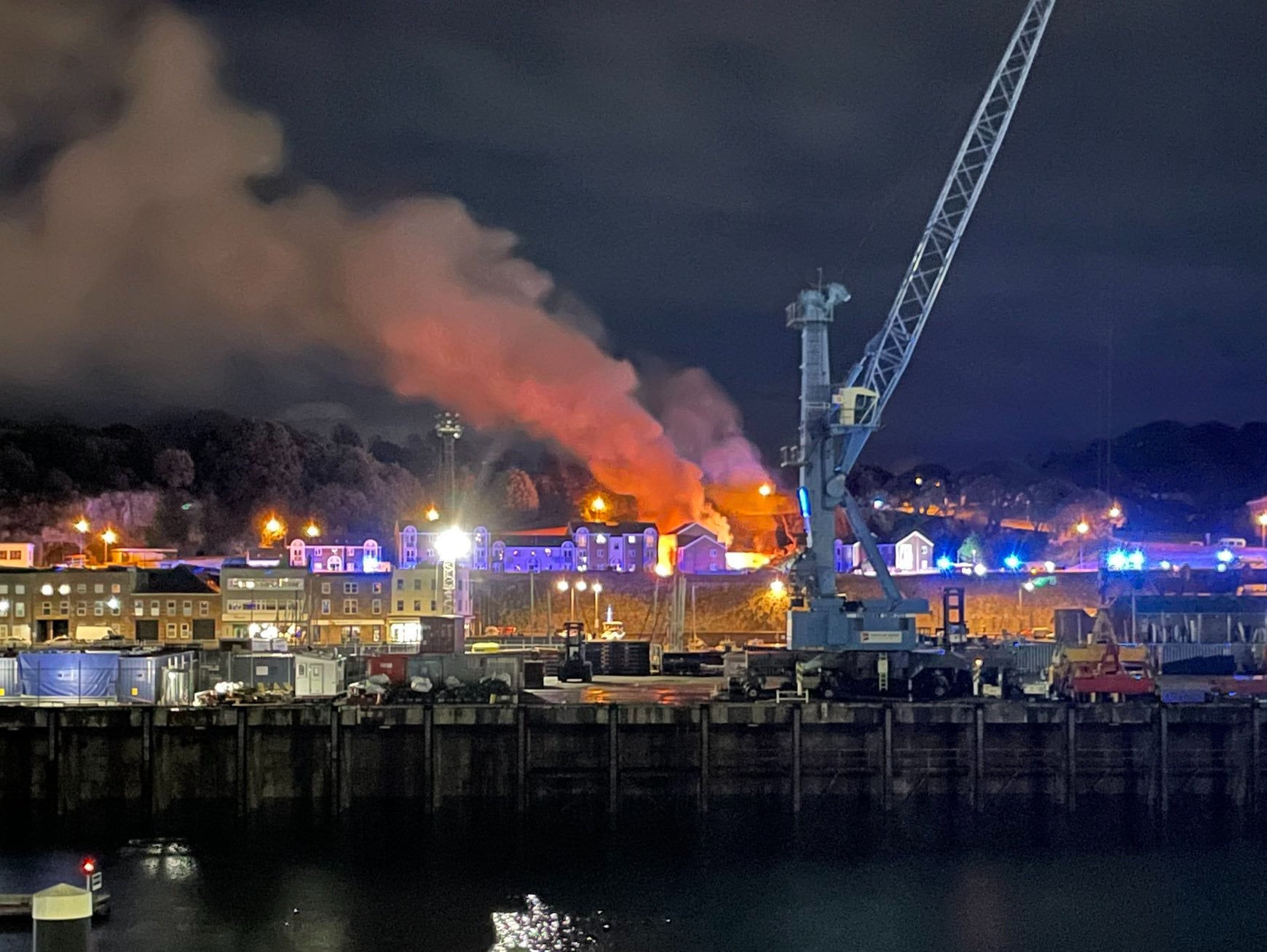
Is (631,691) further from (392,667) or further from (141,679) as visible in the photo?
(141,679)

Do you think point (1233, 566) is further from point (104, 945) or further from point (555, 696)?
point (104, 945)

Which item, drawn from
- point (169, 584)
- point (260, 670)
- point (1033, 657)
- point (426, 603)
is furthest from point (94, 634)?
point (1033, 657)

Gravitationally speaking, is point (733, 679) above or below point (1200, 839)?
A: above

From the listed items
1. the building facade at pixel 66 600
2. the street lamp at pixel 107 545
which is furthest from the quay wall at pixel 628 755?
the street lamp at pixel 107 545

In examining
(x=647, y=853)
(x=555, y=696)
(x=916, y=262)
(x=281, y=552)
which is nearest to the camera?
(x=647, y=853)

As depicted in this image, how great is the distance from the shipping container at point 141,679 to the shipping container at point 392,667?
5508mm

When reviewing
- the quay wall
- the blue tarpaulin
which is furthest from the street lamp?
the quay wall

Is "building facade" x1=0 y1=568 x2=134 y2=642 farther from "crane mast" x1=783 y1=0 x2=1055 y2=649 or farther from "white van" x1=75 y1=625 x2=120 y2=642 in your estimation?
"crane mast" x1=783 y1=0 x2=1055 y2=649

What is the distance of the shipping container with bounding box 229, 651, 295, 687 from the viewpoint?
4041cm

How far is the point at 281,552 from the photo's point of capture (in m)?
91.4

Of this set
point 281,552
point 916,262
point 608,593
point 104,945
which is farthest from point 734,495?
point 104,945

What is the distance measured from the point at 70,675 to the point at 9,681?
1.96m

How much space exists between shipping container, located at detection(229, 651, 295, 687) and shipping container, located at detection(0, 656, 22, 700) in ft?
18.7

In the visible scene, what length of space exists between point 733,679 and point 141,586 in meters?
48.4
